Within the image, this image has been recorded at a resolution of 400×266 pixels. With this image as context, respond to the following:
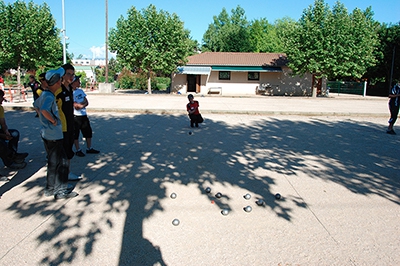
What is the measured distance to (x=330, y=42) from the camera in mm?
29516

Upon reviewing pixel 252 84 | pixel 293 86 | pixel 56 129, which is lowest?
pixel 56 129

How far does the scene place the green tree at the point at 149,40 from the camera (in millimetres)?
31312

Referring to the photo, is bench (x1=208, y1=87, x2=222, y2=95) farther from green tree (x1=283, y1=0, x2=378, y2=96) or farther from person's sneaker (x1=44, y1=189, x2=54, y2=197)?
person's sneaker (x1=44, y1=189, x2=54, y2=197)

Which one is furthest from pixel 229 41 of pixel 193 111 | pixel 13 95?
pixel 193 111

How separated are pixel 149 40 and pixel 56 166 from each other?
29.0 meters

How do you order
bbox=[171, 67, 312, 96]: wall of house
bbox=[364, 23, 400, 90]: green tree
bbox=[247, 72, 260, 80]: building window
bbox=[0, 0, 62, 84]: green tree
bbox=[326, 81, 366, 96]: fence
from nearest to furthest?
1. bbox=[0, 0, 62, 84]: green tree
2. bbox=[364, 23, 400, 90]: green tree
3. bbox=[326, 81, 366, 96]: fence
4. bbox=[171, 67, 312, 96]: wall of house
5. bbox=[247, 72, 260, 80]: building window

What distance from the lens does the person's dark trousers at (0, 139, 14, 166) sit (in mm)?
5511

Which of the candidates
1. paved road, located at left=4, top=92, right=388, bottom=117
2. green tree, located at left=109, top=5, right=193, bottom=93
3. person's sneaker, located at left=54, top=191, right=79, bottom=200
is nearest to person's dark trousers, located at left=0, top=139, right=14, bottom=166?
person's sneaker, located at left=54, top=191, right=79, bottom=200

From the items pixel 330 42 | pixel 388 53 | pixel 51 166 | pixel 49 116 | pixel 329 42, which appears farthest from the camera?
pixel 388 53

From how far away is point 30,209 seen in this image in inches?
166

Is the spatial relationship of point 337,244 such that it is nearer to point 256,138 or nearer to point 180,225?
point 180,225

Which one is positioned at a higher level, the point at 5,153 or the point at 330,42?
the point at 330,42

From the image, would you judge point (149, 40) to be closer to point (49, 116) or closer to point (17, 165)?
point (17, 165)

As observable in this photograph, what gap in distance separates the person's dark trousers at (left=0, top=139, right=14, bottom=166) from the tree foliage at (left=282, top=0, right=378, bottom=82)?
28356 mm
